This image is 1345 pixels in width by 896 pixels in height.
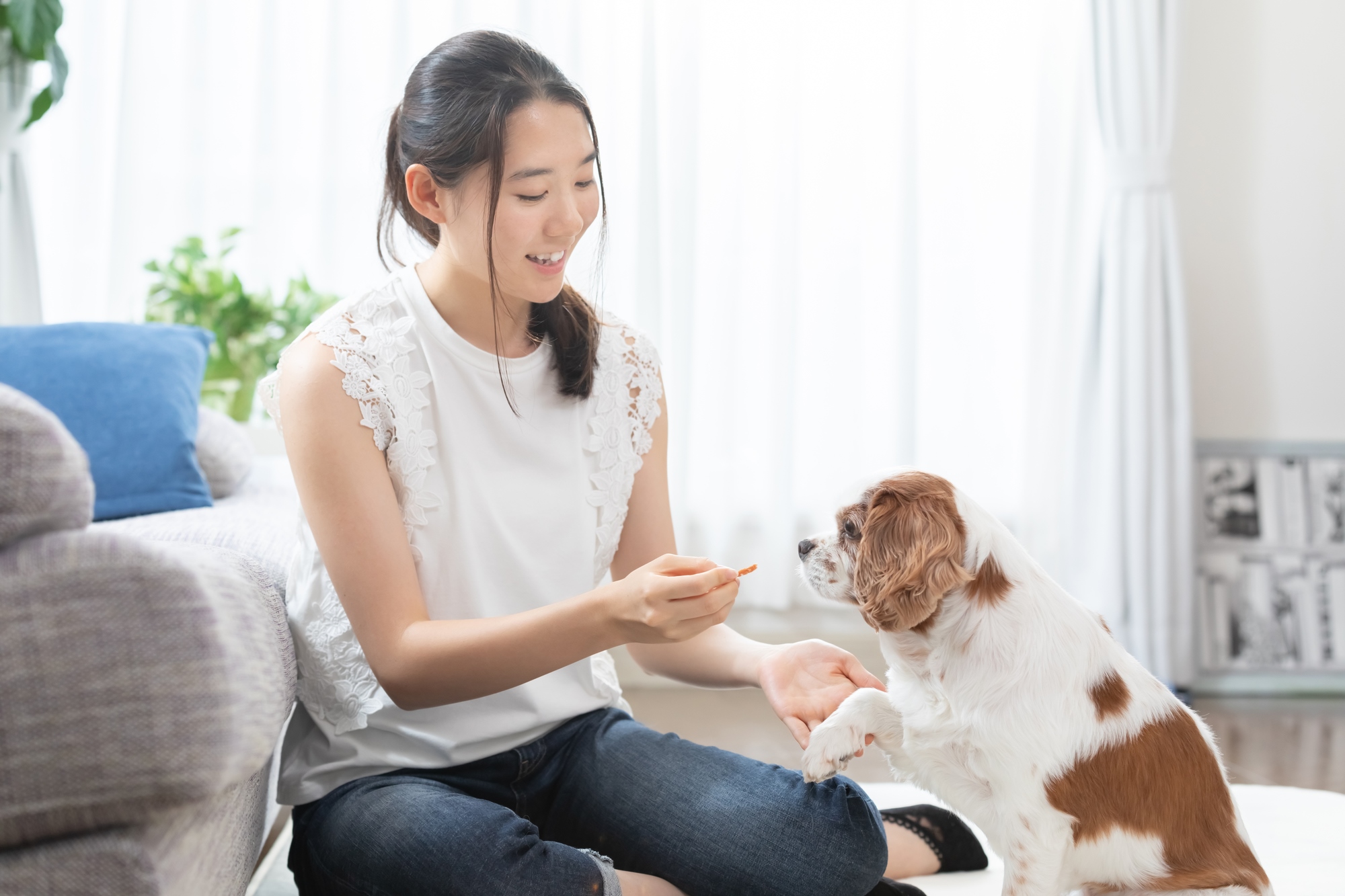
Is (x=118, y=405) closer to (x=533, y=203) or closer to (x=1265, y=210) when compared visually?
(x=533, y=203)

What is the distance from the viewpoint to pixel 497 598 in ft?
4.35

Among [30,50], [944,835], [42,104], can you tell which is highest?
[30,50]

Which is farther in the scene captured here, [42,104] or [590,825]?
[42,104]

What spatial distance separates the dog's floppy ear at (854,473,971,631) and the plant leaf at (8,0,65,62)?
2567mm

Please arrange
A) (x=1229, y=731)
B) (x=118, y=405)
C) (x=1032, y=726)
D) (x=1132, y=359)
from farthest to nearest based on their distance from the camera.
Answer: (x=1132, y=359), (x=1229, y=731), (x=118, y=405), (x=1032, y=726)

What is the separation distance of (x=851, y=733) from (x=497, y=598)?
1.59 ft

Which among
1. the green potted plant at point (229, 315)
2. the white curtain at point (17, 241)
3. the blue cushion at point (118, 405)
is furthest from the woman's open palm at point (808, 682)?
the white curtain at point (17, 241)

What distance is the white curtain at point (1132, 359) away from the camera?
2924 millimetres

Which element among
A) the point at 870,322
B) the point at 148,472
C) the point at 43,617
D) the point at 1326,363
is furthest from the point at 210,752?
the point at 1326,363

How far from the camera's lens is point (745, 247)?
9.96 feet

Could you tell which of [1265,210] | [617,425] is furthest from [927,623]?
[1265,210]

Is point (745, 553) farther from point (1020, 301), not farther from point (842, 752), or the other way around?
point (842, 752)

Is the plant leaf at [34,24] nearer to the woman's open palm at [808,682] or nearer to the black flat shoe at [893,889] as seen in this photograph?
the woman's open palm at [808,682]

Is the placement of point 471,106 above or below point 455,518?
above
